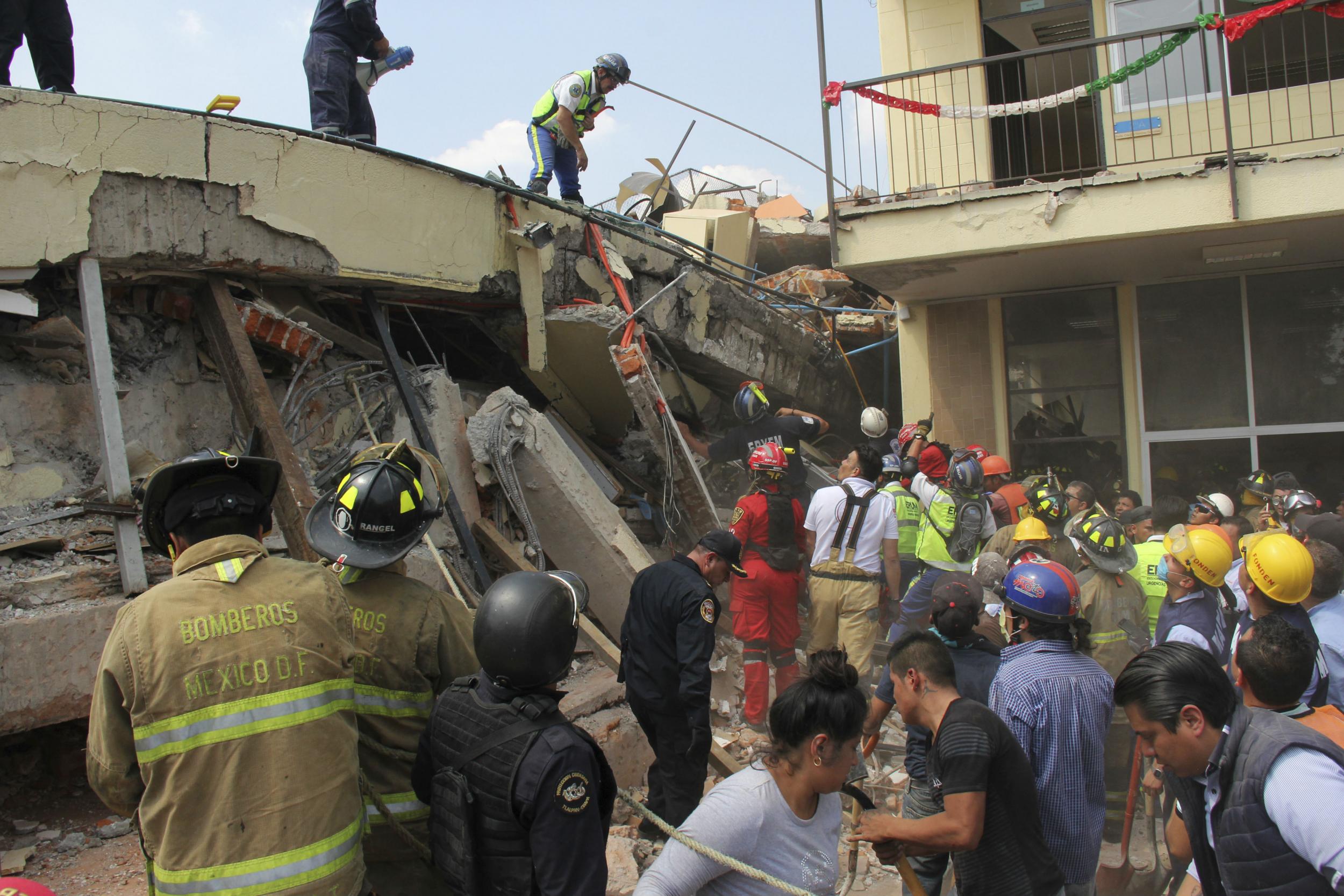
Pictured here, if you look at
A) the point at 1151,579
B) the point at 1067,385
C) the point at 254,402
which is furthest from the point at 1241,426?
the point at 254,402

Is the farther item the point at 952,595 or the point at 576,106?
the point at 576,106

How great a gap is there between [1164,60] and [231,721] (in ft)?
28.7

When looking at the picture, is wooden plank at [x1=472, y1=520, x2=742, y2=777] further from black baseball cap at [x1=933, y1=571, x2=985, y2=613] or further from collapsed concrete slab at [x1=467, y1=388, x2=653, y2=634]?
black baseball cap at [x1=933, y1=571, x2=985, y2=613]

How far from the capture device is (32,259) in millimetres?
4176

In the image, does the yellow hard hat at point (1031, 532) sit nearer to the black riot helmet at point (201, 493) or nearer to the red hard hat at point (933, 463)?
the red hard hat at point (933, 463)

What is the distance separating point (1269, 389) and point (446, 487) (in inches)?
305

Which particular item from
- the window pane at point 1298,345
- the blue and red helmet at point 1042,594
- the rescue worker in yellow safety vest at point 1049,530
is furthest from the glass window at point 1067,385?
the blue and red helmet at point 1042,594

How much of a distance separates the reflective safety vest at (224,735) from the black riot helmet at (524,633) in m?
0.38

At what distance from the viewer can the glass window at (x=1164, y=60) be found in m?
7.60

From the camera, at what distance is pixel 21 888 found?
4.36 feet

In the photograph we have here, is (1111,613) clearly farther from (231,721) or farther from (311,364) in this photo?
(311,364)

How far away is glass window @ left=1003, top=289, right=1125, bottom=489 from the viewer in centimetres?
815

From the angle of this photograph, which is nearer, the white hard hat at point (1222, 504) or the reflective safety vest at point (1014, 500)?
the white hard hat at point (1222, 504)

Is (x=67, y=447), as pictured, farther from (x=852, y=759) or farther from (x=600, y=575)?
(x=852, y=759)
